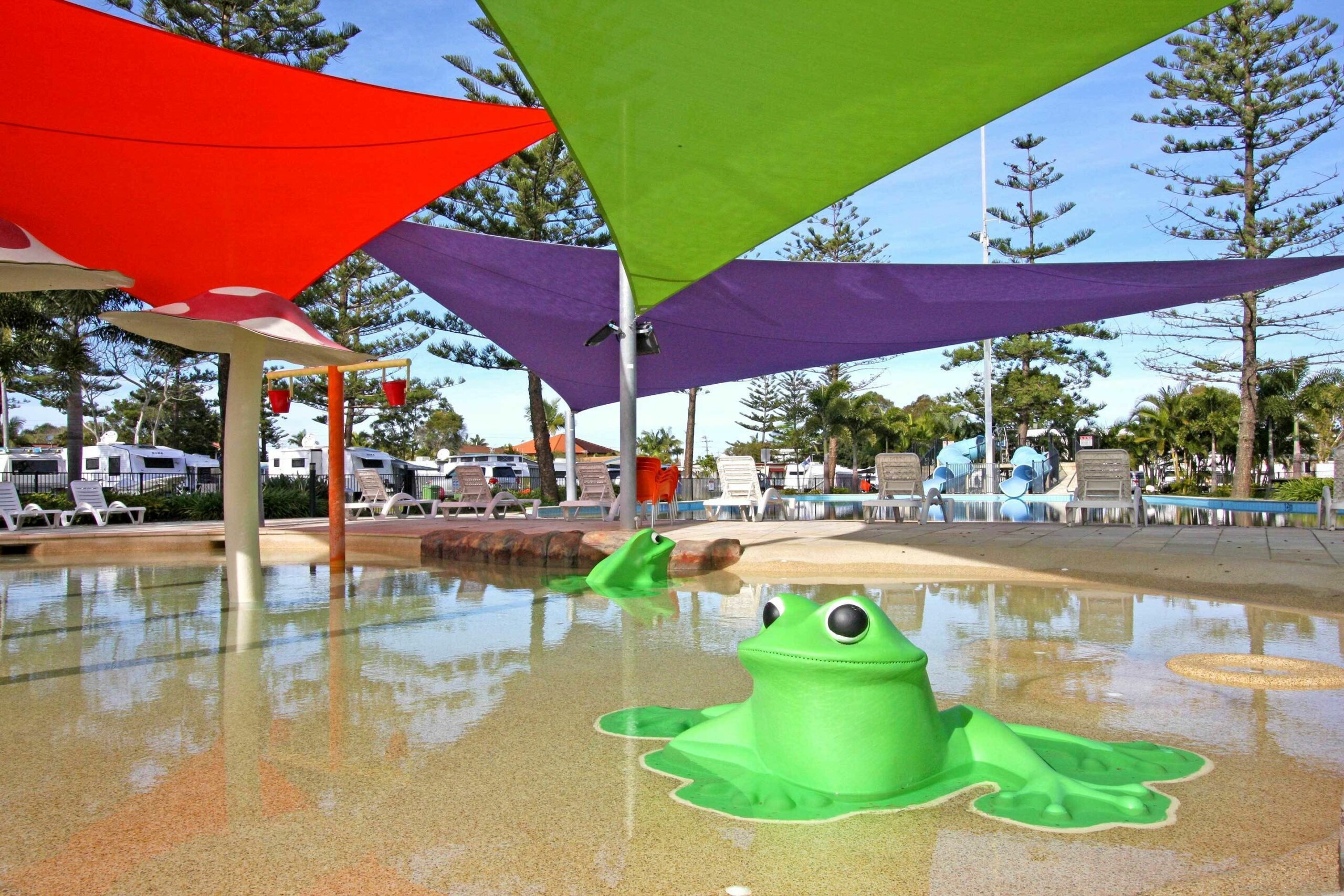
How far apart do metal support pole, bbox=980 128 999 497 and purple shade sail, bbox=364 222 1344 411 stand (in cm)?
674

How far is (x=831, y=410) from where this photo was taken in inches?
1005

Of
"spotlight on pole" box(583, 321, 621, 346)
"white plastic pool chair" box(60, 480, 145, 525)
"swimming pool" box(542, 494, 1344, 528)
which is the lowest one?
"swimming pool" box(542, 494, 1344, 528)

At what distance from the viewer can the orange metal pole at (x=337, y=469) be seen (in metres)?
6.89

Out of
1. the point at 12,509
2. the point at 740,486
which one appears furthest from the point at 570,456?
the point at 12,509

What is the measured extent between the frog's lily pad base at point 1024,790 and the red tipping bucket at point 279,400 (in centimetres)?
696

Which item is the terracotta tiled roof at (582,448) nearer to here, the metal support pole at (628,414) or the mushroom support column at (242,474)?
the metal support pole at (628,414)

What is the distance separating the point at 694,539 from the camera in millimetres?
7402

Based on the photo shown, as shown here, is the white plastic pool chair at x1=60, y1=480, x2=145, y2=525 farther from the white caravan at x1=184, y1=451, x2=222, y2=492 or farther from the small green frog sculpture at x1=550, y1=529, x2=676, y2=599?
the small green frog sculpture at x1=550, y1=529, x2=676, y2=599

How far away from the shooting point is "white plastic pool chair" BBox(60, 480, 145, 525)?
11.8m

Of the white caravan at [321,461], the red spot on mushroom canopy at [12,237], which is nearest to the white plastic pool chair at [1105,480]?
the red spot on mushroom canopy at [12,237]

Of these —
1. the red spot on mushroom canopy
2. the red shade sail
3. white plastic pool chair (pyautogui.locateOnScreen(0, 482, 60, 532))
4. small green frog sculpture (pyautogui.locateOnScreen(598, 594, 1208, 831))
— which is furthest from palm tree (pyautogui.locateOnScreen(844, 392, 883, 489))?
small green frog sculpture (pyautogui.locateOnScreen(598, 594, 1208, 831))

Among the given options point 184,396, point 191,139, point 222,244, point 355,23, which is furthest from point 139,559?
point 184,396

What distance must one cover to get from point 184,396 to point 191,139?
32104 millimetres

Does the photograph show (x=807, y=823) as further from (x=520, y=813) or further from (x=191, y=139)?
(x=191, y=139)
